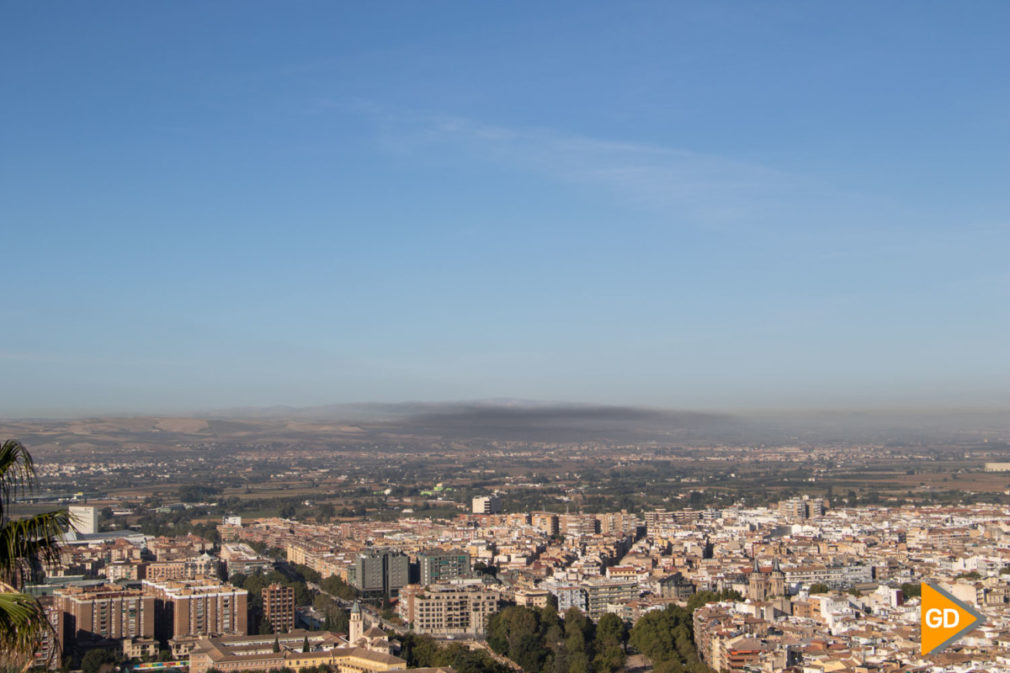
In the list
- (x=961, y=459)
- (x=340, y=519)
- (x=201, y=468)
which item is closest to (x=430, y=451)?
(x=201, y=468)

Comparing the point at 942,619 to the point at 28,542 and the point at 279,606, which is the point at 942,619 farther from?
the point at 279,606

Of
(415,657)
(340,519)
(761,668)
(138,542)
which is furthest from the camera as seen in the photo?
(340,519)

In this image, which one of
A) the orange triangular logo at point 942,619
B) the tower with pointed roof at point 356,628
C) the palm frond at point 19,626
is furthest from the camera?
the tower with pointed roof at point 356,628

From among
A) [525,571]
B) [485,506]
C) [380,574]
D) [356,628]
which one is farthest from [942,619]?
[485,506]

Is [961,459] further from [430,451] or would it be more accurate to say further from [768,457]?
[430,451]

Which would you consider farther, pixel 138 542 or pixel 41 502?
pixel 41 502

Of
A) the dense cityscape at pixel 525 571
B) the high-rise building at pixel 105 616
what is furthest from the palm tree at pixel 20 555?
the high-rise building at pixel 105 616

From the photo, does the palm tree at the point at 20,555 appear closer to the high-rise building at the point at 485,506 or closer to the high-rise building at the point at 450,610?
the high-rise building at the point at 450,610
